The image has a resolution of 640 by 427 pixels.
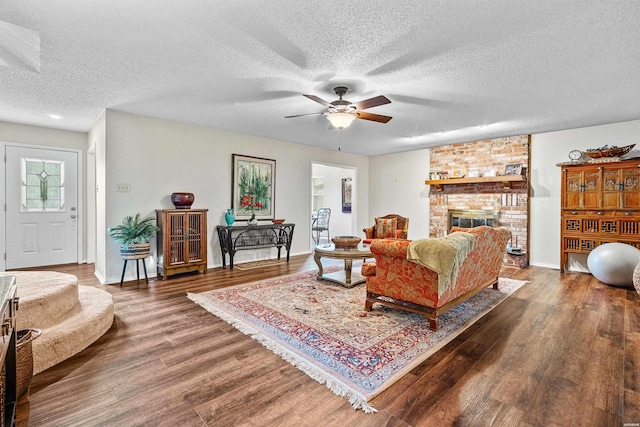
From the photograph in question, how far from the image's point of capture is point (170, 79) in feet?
10.7

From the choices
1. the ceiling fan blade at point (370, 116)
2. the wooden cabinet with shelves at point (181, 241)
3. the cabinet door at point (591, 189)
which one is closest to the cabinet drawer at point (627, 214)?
the cabinet door at point (591, 189)

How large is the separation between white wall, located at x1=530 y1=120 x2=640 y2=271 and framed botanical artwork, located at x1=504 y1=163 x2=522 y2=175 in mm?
238

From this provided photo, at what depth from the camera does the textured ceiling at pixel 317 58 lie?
212 centimetres

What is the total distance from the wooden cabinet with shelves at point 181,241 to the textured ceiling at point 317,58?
1.47 m

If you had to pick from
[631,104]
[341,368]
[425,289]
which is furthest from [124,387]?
[631,104]

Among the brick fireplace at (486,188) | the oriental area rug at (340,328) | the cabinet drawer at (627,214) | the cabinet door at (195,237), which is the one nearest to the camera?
the oriental area rug at (340,328)

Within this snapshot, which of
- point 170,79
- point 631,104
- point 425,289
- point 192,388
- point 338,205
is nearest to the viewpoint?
point 192,388

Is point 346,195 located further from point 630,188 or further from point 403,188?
point 630,188

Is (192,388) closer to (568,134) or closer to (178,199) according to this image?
(178,199)

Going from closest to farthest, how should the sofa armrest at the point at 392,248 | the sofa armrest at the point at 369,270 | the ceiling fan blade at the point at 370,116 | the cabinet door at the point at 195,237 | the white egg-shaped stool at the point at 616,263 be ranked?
the sofa armrest at the point at 392,248
the sofa armrest at the point at 369,270
the ceiling fan blade at the point at 370,116
the white egg-shaped stool at the point at 616,263
the cabinet door at the point at 195,237

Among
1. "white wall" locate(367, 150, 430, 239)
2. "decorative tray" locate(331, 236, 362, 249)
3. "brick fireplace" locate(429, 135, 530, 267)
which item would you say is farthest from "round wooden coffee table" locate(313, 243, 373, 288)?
"white wall" locate(367, 150, 430, 239)

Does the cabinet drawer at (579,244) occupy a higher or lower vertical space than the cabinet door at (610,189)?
lower

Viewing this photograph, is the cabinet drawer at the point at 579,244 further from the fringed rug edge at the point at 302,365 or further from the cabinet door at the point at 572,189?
the fringed rug edge at the point at 302,365

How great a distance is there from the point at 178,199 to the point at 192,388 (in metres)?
3.36
